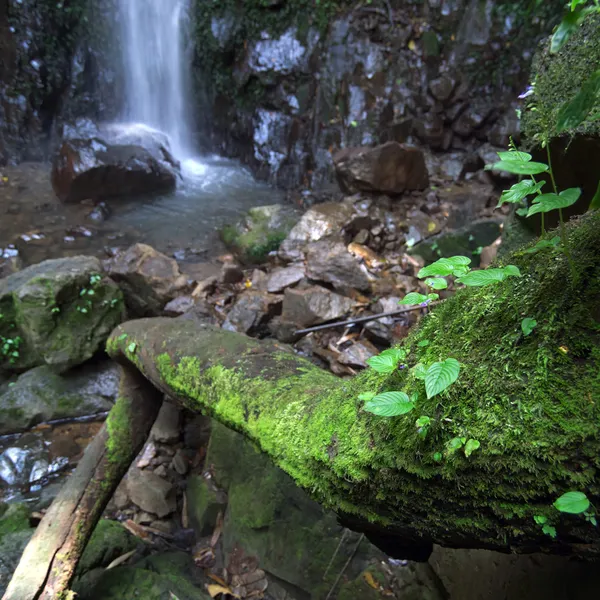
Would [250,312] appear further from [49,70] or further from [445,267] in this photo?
[49,70]

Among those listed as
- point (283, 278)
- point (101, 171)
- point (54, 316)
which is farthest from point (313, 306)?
point (101, 171)

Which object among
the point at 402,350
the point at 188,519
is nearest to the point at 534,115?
the point at 402,350

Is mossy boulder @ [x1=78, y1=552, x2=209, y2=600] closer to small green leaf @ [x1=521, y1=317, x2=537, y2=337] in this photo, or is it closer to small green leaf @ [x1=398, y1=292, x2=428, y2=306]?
small green leaf @ [x1=398, y1=292, x2=428, y2=306]

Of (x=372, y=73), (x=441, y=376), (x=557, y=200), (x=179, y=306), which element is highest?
(x=372, y=73)

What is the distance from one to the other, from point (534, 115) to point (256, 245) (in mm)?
4111

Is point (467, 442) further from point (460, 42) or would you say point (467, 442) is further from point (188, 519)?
point (460, 42)

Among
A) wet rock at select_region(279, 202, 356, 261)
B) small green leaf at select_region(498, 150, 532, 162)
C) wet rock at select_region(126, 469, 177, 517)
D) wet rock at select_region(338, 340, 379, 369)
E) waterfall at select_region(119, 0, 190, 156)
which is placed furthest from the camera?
waterfall at select_region(119, 0, 190, 156)

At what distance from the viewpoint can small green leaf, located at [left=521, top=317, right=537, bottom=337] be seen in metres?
1.05

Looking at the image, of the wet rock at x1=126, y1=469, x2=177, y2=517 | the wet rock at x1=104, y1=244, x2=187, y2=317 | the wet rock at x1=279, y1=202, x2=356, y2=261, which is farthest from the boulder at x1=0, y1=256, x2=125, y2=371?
the wet rock at x1=279, y1=202, x2=356, y2=261

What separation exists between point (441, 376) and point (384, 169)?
544 centimetres

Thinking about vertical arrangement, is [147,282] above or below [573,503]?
below

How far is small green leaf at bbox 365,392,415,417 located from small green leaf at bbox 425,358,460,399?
0.10 meters

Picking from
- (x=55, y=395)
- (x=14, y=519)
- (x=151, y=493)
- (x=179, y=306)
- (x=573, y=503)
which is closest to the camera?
(x=573, y=503)

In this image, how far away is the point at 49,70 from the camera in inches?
381
